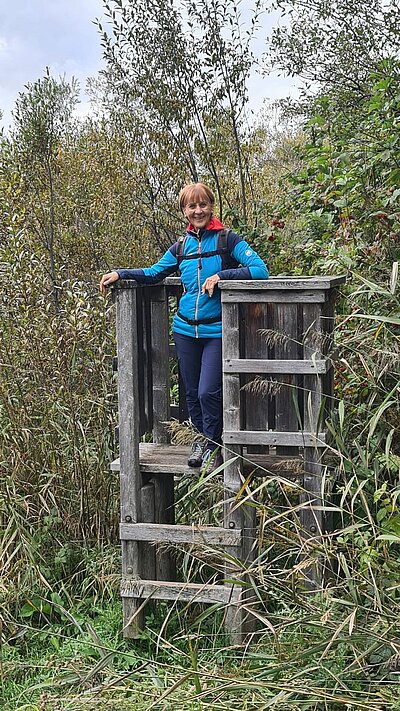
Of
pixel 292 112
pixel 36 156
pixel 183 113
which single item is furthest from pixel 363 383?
pixel 292 112

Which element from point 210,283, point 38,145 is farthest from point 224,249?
point 38,145

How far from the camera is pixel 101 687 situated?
3654 millimetres

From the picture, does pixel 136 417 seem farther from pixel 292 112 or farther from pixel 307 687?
pixel 292 112

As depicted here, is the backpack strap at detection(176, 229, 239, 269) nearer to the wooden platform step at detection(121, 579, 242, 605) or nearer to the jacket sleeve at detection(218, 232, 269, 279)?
the jacket sleeve at detection(218, 232, 269, 279)

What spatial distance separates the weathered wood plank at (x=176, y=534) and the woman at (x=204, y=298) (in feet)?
1.14

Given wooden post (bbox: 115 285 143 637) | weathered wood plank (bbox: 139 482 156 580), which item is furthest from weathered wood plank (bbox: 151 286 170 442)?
weathered wood plank (bbox: 139 482 156 580)

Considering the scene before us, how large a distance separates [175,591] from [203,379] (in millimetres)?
1121

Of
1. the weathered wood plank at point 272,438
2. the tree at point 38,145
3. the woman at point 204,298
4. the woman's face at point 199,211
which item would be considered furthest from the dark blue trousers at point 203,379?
the tree at point 38,145

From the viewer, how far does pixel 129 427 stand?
4.88 meters

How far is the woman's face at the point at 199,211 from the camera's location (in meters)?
4.88

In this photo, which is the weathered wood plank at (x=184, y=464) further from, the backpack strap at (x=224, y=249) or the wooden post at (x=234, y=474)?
the backpack strap at (x=224, y=249)

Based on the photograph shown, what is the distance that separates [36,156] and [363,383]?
122 inches

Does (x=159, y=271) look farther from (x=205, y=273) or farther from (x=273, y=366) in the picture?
(x=273, y=366)

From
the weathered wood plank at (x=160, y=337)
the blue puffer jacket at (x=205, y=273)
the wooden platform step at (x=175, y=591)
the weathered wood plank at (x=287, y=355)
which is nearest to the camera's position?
the weathered wood plank at (x=287, y=355)
